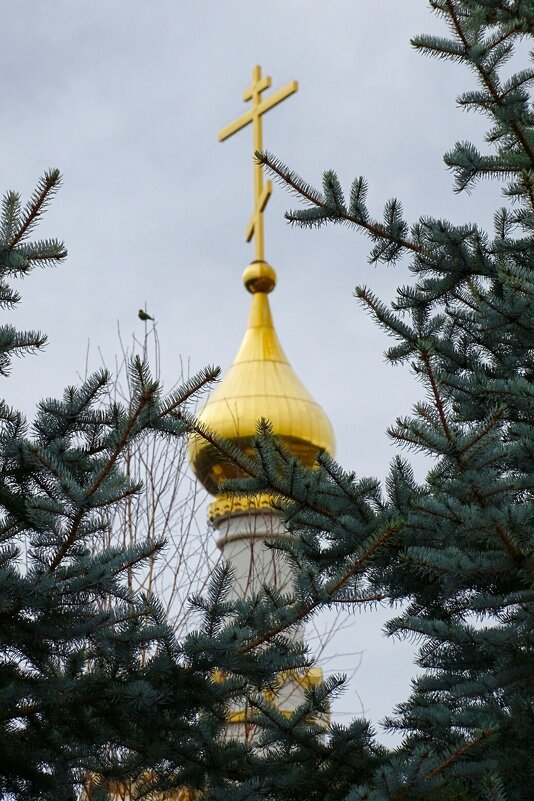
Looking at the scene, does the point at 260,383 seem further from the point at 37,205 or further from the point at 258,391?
the point at 37,205

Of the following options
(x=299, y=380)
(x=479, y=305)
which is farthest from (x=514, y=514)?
(x=299, y=380)

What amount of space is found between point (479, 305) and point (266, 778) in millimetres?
1964

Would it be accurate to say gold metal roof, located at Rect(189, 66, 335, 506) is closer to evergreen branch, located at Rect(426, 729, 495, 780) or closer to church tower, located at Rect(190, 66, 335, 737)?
church tower, located at Rect(190, 66, 335, 737)

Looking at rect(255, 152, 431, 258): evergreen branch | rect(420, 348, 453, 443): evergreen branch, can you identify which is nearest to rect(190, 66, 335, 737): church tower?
rect(255, 152, 431, 258): evergreen branch

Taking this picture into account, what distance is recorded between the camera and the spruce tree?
4.51 meters

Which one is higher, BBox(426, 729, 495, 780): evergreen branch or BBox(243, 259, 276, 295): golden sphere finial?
BBox(243, 259, 276, 295): golden sphere finial

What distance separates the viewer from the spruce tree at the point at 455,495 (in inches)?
177

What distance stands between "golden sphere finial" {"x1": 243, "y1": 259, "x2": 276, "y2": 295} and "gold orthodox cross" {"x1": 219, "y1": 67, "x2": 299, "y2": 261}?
0.38 ft

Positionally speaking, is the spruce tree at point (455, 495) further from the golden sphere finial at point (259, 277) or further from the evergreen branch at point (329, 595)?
the golden sphere finial at point (259, 277)

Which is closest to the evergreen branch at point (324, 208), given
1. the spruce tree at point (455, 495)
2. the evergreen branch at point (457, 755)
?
the spruce tree at point (455, 495)

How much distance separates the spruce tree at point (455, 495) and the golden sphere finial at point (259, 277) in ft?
45.4

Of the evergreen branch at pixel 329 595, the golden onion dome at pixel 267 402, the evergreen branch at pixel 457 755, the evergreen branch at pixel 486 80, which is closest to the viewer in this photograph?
the evergreen branch at pixel 457 755

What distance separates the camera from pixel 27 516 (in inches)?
182

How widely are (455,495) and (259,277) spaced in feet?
51.3
